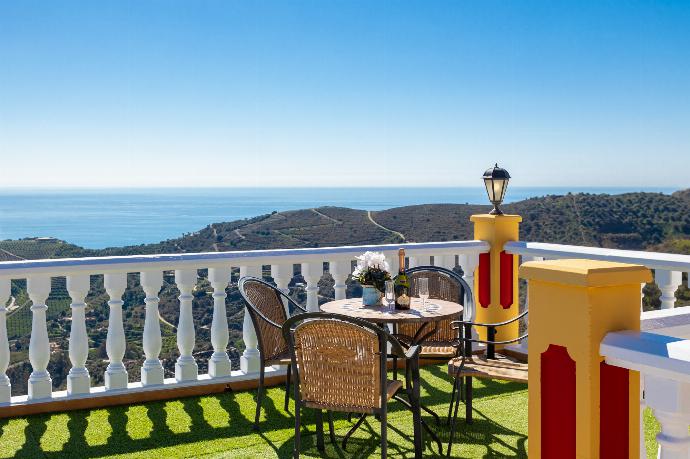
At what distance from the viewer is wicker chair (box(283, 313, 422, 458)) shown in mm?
3379

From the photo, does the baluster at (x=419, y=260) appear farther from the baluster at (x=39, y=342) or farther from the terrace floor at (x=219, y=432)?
the baluster at (x=39, y=342)

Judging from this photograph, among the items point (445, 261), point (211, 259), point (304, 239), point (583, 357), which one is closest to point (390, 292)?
point (211, 259)

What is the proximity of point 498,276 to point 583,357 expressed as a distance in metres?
4.77

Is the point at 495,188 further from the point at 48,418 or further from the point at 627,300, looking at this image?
the point at 627,300

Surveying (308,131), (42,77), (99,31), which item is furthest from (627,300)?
(308,131)

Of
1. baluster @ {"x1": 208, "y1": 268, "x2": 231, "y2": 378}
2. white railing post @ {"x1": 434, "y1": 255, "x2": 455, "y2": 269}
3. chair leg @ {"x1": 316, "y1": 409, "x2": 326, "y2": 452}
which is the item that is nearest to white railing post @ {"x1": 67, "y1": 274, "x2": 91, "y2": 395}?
baluster @ {"x1": 208, "y1": 268, "x2": 231, "y2": 378}

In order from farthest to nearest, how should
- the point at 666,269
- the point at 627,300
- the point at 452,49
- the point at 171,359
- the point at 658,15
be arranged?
the point at 452,49 → the point at 658,15 → the point at 171,359 → the point at 666,269 → the point at 627,300

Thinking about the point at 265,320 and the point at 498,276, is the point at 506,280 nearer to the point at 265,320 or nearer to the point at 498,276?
the point at 498,276

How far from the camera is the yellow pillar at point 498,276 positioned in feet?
20.8

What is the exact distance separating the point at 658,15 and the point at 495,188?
13624 millimetres

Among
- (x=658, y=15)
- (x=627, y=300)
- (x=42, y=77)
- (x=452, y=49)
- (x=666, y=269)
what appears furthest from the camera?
(x=42, y=77)

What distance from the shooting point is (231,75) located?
89.1 feet

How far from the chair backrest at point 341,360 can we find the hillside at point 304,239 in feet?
5.45

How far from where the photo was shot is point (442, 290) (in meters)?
5.38
